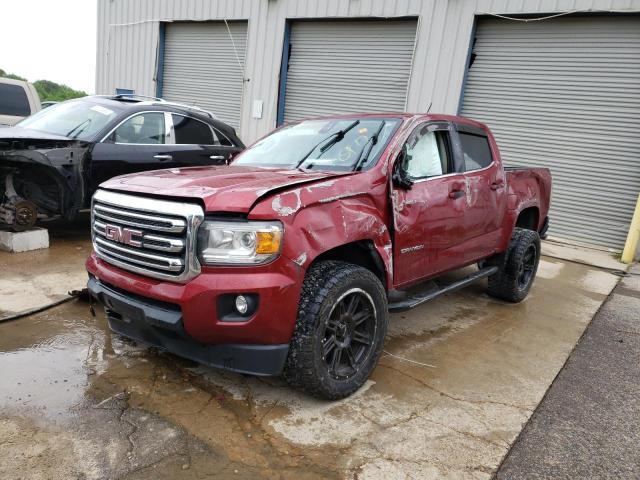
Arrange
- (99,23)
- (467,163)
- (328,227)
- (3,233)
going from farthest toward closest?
(99,23) < (3,233) < (467,163) < (328,227)

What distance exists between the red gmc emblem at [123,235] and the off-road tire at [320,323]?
98 cm

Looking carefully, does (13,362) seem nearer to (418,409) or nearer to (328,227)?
(328,227)

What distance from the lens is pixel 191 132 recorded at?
21.7ft

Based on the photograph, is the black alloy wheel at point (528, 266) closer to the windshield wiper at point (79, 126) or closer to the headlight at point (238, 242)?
the headlight at point (238, 242)

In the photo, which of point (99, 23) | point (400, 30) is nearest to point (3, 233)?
point (400, 30)

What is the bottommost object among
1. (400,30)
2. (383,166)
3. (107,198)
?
(107,198)

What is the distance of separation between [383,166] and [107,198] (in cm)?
177

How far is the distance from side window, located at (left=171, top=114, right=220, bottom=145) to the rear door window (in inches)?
151

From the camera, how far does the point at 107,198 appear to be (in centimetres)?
297

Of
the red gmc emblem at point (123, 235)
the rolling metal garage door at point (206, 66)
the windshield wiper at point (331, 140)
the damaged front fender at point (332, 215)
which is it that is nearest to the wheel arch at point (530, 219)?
the windshield wiper at point (331, 140)

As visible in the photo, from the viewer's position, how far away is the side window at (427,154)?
3572mm

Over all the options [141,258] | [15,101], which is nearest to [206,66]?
[15,101]

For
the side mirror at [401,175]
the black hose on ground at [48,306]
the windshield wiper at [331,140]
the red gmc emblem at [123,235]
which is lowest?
the black hose on ground at [48,306]

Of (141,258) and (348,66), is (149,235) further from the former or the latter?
(348,66)
